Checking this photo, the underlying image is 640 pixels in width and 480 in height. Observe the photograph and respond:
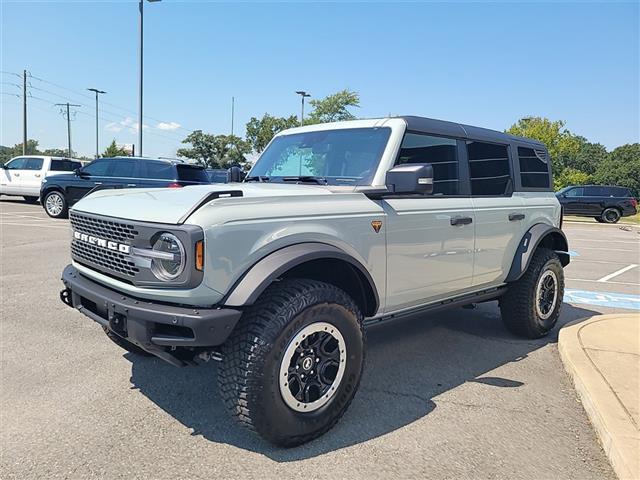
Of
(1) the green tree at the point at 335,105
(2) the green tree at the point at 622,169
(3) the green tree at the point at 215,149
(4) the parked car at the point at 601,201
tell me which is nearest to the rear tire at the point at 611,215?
(4) the parked car at the point at 601,201

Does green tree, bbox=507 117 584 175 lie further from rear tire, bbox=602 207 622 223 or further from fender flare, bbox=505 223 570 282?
fender flare, bbox=505 223 570 282

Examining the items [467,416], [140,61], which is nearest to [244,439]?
[467,416]

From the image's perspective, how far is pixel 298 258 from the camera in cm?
278

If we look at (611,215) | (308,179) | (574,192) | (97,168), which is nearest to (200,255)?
(308,179)

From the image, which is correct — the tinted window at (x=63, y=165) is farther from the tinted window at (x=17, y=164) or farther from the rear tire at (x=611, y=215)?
the rear tire at (x=611, y=215)

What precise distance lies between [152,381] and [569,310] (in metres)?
5.27

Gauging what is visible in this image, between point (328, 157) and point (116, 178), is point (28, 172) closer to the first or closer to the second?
point (116, 178)

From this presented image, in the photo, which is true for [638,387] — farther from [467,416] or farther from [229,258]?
[229,258]

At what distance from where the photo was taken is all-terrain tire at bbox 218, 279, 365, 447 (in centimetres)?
262

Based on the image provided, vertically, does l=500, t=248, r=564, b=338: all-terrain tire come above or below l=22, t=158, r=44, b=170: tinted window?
below

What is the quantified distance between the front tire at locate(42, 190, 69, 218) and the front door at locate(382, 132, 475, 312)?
13.3m

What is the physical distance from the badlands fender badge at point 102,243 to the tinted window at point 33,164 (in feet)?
58.1

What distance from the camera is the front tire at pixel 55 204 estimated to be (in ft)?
47.4

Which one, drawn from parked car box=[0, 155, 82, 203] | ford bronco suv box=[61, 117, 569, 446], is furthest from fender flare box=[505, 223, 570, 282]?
A: parked car box=[0, 155, 82, 203]
